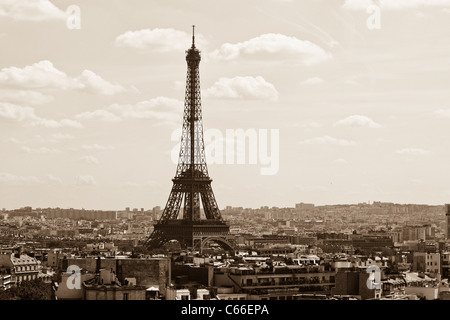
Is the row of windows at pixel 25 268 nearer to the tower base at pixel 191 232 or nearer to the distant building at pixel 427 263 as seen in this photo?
the tower base at pixel 191 232

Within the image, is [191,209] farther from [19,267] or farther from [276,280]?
[276,280]

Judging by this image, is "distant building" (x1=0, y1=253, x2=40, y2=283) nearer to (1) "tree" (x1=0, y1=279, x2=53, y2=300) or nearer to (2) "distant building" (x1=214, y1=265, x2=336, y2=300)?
(1) "tree" (x1=0, y1=279, x2=53, y2=300)

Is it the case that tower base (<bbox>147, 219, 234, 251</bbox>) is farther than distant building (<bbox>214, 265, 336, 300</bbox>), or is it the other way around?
tower base (<bbox>147, 219, 234, 251</bbox>)

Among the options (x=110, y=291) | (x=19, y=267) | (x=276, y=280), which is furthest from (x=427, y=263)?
(x=110, y=291)

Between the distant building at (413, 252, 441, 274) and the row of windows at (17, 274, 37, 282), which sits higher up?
the distant building at (413, 252, 441, 274)

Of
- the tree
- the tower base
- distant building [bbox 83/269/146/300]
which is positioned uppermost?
the tower base

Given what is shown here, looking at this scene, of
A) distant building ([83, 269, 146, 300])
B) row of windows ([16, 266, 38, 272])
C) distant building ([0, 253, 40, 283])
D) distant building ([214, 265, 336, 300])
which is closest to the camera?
distant building ([83, 269, 146, 300])

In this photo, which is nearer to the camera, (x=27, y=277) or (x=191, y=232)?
(x=27, y=277)

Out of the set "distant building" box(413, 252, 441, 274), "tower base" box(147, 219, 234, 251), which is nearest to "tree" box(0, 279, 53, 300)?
"distant building" box(413, 252, 441, 274)

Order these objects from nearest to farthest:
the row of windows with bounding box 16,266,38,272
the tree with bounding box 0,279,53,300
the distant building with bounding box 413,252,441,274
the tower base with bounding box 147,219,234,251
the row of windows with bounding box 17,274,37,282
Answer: the tree with bounding box 0,279,53,300 → the distant building with bounding box 413,252,441,274 → the row of windows with bounding box 17,274,37,282 → the row of windows with bounding box 16,266,38,272 → the tower base with bounding box 147,219,234,251

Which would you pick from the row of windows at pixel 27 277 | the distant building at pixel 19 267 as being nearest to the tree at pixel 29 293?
the row of windows at pixel 27 277

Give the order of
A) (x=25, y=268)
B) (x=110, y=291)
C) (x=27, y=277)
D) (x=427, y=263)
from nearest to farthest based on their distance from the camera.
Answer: (x=110, y=291) → (x=27, y=277) → (x=427, y=263) → (x=25, y=268)

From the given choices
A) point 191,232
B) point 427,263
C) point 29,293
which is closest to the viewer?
point 29,293
